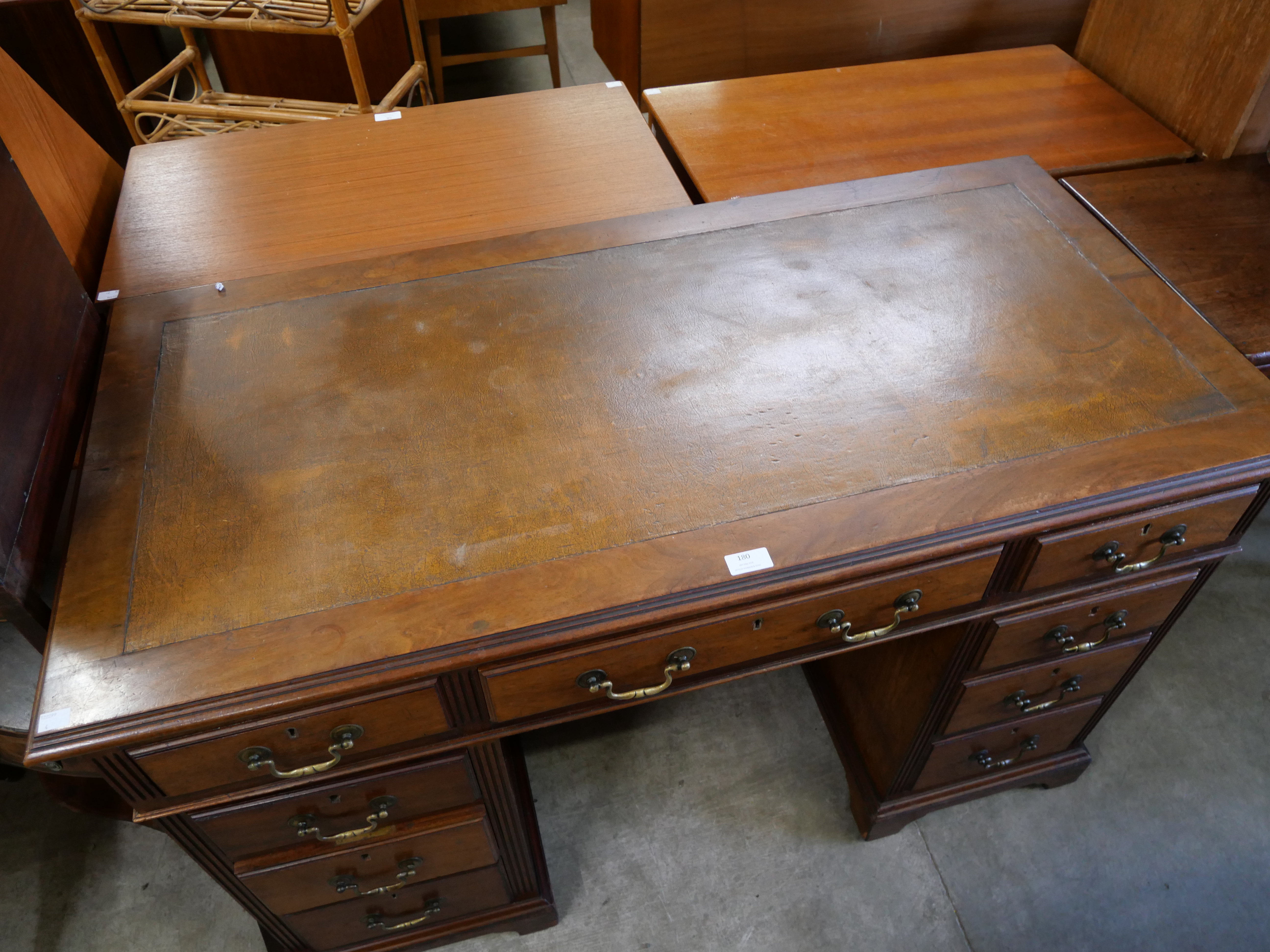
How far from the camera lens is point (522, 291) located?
124cm

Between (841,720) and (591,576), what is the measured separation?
1.03 metres

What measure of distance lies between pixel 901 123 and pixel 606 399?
46.6 inches

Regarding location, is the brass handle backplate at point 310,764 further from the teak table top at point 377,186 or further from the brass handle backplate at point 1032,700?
the brass handle backplate at point 1032,700

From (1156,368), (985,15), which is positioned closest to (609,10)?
(985,15)

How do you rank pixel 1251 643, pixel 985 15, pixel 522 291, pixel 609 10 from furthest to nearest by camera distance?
1. pixel 609 10
2. pixel 985 15
3. pixel 1251 643
4. pixel 522 291

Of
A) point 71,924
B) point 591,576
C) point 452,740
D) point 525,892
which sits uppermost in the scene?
point 591,576

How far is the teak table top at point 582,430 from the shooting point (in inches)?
35.0

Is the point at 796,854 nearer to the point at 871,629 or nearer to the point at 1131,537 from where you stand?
the point at 871,629

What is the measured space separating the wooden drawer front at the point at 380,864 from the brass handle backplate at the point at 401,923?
9 centimetres

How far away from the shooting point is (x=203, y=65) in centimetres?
247

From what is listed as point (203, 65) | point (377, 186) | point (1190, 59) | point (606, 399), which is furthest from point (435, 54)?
point (606, 399)

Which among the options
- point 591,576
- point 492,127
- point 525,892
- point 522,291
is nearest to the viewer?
point 591,576

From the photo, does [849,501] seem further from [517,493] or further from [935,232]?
[935,232]

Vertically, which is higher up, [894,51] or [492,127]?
[492,127]
